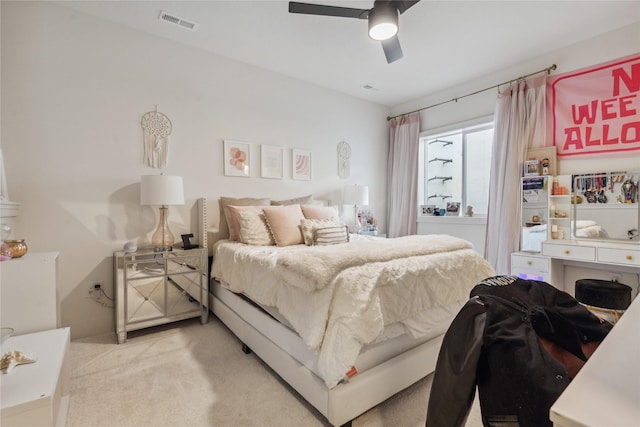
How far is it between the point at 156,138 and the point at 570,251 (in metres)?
4.14

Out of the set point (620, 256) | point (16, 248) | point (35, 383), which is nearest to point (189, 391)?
point (35, 383)

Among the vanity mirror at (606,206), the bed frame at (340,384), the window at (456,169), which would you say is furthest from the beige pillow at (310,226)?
the vanity mirror at (606,206)

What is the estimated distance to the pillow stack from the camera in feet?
9.12

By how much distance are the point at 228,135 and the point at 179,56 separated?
2.93 feet

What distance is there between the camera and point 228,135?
10.8 feet

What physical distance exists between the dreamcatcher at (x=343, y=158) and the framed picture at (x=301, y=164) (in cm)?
57

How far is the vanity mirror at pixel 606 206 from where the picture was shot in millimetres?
2672

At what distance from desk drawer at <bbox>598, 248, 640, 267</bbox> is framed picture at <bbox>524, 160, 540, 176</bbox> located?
3.19ft

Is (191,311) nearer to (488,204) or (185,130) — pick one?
(185,130)

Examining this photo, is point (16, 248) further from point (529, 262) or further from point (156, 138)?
point (529, 262)

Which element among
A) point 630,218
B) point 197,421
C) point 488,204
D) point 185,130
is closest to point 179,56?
point 185,130

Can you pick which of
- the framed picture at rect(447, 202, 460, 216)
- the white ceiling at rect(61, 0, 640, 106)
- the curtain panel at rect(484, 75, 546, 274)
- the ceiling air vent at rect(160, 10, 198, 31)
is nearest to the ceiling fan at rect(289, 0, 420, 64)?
the white ceiling at rect(61, 0, 640, 106)

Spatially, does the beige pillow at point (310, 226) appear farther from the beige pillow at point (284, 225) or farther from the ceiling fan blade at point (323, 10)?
the ceiling fan blade at point (323, 10)

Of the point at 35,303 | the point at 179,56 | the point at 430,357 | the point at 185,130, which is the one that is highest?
the point at 179,56
